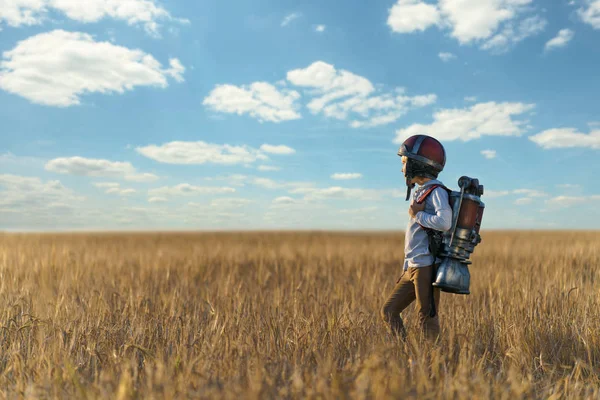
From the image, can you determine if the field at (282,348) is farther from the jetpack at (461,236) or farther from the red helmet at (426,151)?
the red helmet at (426,151)

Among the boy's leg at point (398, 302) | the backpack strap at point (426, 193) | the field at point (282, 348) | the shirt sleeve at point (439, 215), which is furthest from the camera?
the boy's leg at point (398, 302)

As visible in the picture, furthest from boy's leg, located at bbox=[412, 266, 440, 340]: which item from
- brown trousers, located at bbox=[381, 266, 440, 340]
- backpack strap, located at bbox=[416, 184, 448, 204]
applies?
backpack strap, located at bbox=[416, 184, 448, 204]

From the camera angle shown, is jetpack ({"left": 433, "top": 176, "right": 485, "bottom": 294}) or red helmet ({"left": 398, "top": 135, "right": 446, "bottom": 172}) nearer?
A: jetpack ({"left": 433, "top": 176, "right": 485, "bottom": 294})

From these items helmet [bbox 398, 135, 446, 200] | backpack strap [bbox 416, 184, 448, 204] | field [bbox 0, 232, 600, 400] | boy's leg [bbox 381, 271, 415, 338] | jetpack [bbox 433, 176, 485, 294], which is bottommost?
field [bbox 0, 232, 600, 400]

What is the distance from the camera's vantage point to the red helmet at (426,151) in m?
3.62

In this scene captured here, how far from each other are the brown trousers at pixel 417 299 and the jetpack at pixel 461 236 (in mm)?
101

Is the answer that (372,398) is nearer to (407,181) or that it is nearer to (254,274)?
(407,181)

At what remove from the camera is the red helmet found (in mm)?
3615

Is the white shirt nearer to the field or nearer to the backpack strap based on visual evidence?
the backpack strap

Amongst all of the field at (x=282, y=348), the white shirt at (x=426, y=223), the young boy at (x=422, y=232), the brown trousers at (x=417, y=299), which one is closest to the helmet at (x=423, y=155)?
the young boy at (x=422, y=232)

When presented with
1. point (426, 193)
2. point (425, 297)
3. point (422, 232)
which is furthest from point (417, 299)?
Answer: point (426, 193)

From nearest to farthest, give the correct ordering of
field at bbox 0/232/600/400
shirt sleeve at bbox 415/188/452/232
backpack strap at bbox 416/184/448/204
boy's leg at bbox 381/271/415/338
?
field at bbox 0/232/600/400 → shirt sleeve at bbox 415/188/452/232 → backpack strap at bbox 416/184/448/204 → boy's leg at bbox 381/271/415/338

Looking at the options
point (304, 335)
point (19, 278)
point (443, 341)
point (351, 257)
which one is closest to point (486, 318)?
point (443, 341)

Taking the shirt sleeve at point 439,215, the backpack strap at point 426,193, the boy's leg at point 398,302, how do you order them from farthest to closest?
the boy's leg at point 398,302 < the backpack strap at point 426,193 < the shirt sleeve at point 439,215
